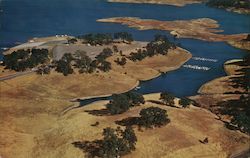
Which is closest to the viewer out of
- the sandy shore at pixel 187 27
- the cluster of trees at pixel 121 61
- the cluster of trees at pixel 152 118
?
the cluster of trees at pixel 152 118

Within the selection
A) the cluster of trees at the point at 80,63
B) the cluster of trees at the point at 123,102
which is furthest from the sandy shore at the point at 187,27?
the cluster of trees at the point at 123,102

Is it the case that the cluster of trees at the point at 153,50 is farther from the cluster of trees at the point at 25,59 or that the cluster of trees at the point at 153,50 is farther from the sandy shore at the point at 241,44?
the sandy shore at the point at 241,44

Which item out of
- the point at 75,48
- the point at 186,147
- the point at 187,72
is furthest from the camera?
the point at 75,48

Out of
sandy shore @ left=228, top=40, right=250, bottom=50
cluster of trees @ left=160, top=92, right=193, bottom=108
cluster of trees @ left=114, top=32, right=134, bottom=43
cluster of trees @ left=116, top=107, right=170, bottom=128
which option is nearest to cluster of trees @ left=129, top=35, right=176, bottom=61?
cluster of trees @ left=114, top=32, right=134, bottom=43

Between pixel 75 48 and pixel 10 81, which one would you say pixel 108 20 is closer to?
pixel 75 48

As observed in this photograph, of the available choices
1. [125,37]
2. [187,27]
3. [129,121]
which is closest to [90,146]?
[129,121]

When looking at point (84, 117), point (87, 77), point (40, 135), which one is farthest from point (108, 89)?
point (40, 135)

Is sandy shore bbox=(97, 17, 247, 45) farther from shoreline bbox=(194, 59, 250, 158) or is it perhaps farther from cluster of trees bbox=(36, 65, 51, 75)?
cluster of trees bbox=(36, 65, 51, 75)
